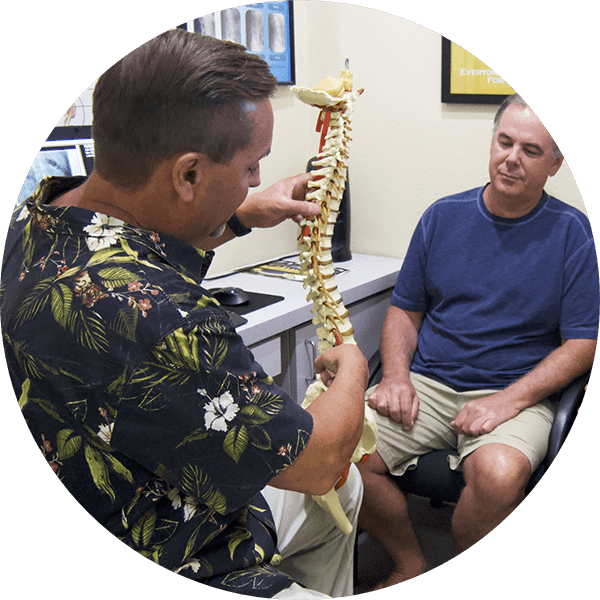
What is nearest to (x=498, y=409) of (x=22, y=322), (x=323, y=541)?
(x=323, y=541)

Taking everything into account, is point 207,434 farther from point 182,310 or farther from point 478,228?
point 478,228

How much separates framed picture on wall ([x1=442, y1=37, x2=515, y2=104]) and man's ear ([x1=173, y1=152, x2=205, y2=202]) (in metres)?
0.48

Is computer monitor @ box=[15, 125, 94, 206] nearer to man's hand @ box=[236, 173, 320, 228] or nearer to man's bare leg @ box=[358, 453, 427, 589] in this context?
man's hand @ box=[236, 173, 320, 228]

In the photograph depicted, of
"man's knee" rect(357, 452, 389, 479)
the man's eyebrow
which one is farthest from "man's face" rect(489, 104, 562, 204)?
"man's knee" rect(357, 452, 389, 479)

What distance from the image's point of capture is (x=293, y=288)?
3.33 feet

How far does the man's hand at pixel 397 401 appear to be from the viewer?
0.95m

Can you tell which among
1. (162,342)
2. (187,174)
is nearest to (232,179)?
(187,174)

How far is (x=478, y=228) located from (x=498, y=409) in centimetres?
28

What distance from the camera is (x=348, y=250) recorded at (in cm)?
103

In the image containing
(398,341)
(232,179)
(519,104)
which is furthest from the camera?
(398,341)

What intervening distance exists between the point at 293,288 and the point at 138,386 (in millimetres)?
523

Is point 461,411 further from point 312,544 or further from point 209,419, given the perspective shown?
point 209,419

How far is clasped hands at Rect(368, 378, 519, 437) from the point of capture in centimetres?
89

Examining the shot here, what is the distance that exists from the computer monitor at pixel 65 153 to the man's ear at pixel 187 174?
1.29 ft
